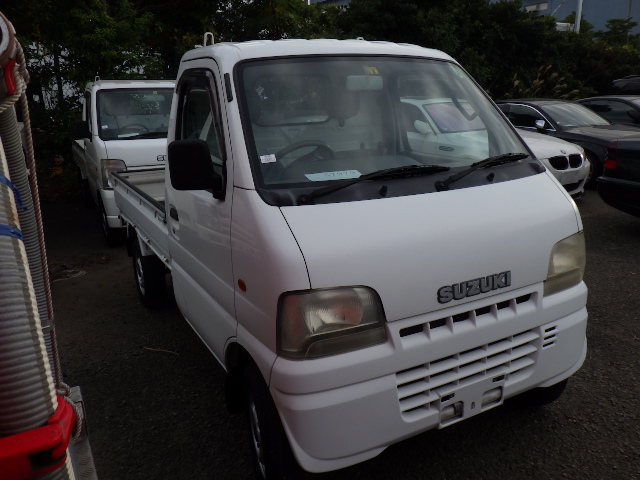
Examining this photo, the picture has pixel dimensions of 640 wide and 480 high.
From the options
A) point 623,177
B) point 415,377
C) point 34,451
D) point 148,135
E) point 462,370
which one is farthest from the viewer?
point 148,135

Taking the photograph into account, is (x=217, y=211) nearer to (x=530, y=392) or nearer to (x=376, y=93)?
(x=376, y=93)

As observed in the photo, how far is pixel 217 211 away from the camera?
8.86 ft

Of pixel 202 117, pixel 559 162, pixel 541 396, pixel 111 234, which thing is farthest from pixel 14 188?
pixel 559 162

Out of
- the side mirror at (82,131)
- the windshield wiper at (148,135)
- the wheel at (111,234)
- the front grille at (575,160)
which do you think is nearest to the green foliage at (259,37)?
the side mirror at (82,131)

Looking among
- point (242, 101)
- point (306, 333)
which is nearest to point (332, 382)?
point (306, 333)

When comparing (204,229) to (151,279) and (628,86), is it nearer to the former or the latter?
(151,279)

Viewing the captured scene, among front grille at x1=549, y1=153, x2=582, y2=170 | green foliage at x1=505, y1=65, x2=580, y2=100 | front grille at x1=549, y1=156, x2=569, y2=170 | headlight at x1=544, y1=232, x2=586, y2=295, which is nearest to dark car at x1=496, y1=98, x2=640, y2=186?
front grille at x1=549, y1=153, x2=582, y2=170

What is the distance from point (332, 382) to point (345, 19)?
1845 centimetres

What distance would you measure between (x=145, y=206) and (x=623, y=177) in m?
5.44

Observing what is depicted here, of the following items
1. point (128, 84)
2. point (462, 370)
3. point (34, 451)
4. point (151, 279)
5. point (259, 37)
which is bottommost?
point (151, 279)

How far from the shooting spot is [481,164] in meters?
2.74

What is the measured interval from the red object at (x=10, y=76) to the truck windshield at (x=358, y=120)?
1.06 meters

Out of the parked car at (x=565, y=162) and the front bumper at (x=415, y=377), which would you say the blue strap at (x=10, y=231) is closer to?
the front bumper at (x=415, y=377)

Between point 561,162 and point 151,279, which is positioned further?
point 561,162
